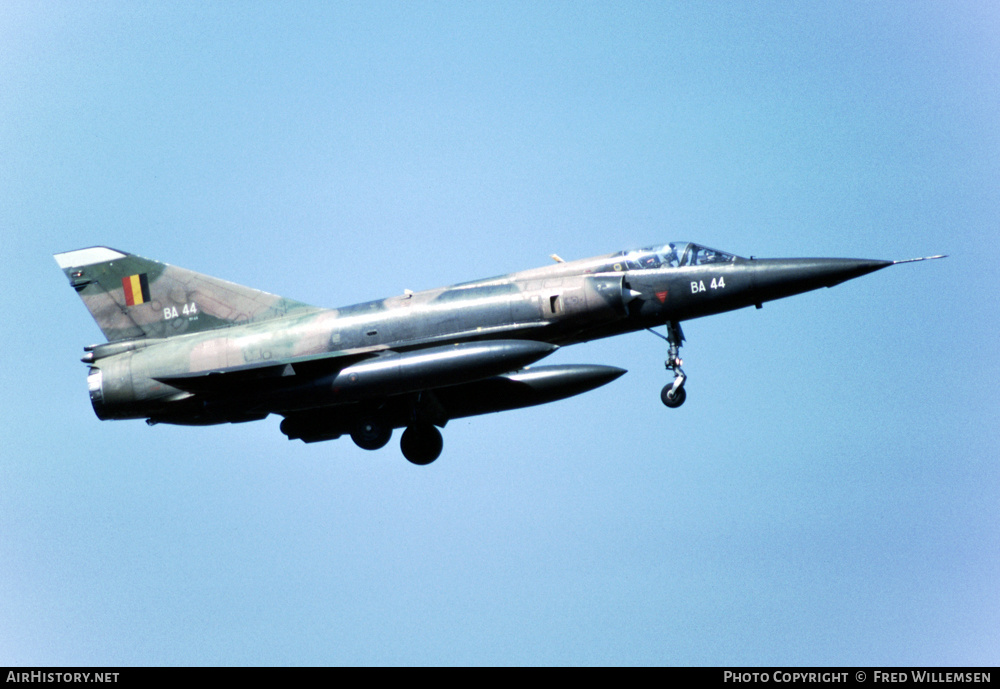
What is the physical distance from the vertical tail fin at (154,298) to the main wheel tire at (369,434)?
2.41 meters

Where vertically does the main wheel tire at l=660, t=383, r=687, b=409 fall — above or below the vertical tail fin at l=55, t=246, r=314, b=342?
below

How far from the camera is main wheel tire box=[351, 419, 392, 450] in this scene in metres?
26.2

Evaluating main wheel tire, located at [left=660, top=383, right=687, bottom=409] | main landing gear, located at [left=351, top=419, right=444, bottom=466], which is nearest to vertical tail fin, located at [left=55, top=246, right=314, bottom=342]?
main landing gear, located at [left=351, top=419, right=444, bottom=466]

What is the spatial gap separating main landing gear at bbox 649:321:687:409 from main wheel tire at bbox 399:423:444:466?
15.1ft

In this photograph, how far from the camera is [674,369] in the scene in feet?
81.8

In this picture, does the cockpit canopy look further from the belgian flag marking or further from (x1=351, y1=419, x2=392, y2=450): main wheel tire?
the belgian flag marking

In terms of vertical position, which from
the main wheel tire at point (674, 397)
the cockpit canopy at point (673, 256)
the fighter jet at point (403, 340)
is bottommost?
the main wheel tire at point (674, 397)

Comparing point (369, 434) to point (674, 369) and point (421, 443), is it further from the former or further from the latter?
point (674, 369)

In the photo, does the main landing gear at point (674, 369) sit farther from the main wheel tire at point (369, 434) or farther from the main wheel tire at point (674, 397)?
the main wheel tire at point (369, 434)

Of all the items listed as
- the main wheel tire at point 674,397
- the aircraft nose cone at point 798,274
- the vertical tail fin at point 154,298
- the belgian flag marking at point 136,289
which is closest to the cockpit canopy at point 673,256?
the aircraft nose cone at point 798,274

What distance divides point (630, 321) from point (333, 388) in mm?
5183

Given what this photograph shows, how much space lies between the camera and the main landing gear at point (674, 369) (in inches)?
971

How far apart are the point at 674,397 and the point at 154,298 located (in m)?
9.83
